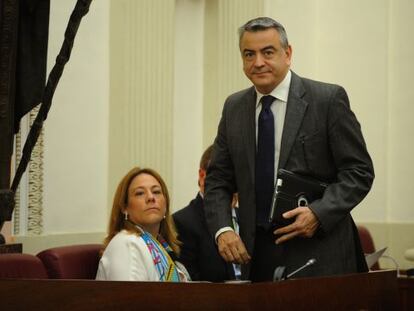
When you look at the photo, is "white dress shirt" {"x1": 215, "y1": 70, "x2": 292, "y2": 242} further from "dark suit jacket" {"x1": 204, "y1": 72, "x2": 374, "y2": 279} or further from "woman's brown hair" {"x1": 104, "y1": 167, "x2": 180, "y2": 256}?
"woman's brown hair" {"x1": 104, "y1": 167, "x2": 180, "y2": 256}

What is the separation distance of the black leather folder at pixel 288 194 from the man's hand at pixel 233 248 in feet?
0.49

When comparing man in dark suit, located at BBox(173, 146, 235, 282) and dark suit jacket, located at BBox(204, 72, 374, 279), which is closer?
dark suit jacket, located at BBox(204, 72, 374, 279)

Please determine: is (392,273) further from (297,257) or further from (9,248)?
(9,248)

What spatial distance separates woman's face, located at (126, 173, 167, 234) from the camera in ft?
15.6

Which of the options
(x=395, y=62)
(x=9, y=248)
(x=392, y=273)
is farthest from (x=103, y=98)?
(x=392, y=273)

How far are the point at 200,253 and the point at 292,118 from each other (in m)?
2.02

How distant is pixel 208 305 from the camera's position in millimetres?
2484

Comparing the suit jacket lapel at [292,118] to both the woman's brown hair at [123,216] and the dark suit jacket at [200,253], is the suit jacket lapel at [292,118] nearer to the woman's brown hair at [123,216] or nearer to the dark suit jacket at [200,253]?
the woman's brown hair at [123,216]

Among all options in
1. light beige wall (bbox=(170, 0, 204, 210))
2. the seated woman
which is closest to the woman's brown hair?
the seated woman

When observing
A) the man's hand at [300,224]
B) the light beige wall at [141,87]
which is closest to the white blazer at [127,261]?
the man's hand at [300,224]

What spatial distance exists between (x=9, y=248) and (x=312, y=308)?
6.70 feet

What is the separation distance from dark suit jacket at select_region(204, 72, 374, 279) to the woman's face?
3.94 feet

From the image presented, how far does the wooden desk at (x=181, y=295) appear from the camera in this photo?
233cm

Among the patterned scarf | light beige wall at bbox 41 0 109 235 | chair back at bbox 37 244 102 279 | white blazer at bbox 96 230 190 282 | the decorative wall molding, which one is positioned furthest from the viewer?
light beige wall at bbox 41 0 109 235
